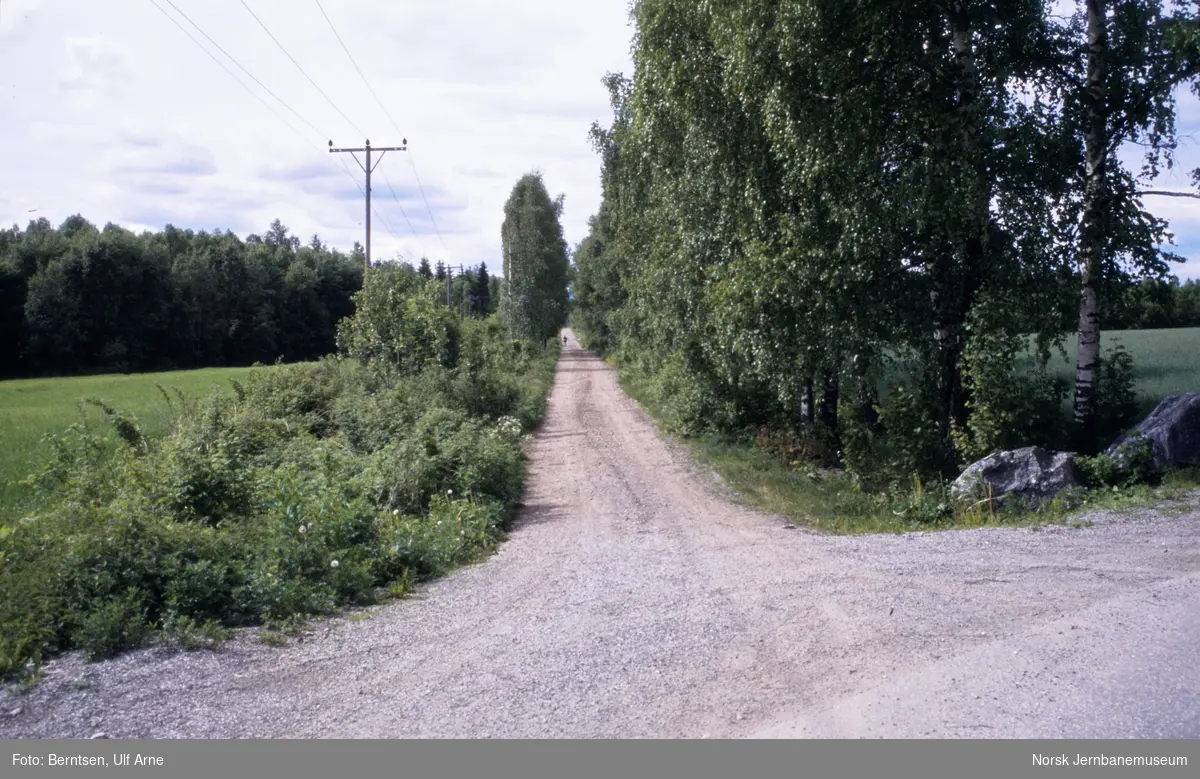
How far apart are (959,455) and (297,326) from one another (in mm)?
71186

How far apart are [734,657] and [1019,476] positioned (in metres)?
7.60

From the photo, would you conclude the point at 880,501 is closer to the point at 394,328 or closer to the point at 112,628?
the point at 112,628

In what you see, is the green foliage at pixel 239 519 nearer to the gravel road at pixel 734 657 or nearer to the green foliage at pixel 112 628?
the green foliage at pixel 112 628

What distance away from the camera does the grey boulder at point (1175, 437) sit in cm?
1238

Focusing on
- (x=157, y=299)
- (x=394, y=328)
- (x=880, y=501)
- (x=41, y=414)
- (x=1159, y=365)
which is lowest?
(x=880, y=501)

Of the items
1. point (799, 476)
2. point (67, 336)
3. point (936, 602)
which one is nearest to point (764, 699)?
point (936, 602)

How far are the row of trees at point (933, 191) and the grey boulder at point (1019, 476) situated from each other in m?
0.89

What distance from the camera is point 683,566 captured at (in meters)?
9.67

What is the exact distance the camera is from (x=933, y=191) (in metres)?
12.5

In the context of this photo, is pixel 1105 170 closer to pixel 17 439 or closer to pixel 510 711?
pixel 510 711

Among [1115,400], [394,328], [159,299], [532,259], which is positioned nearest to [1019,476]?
[1115,400]

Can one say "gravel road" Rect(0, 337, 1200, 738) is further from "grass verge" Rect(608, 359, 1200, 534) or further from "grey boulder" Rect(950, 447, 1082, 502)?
"grey boulder" Rect(950, 447, 1082, 502)

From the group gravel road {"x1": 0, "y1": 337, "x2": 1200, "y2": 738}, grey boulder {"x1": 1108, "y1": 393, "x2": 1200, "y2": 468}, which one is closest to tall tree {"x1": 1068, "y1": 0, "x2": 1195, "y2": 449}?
grey boulder {"x1": 1108, "y1": 393, "x2": 1200, "y2": 468}

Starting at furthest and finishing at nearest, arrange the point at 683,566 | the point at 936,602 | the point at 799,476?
the point at 799,476 < the point at 683,566 < the point at 936,602
